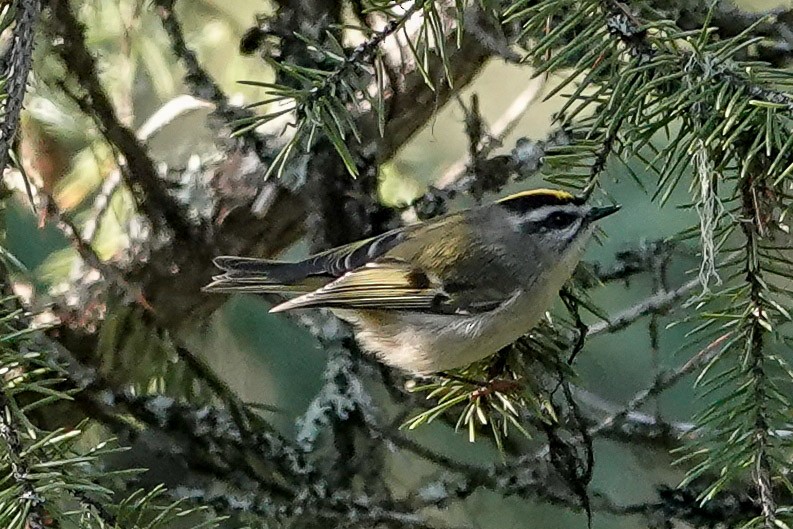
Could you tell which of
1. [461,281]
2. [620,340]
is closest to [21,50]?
[461,281]

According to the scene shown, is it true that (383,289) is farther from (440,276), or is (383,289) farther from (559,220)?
(559,220)

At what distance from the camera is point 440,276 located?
1.14 meters

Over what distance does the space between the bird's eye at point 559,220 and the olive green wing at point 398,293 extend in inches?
4.0

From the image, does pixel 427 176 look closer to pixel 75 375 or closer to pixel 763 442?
pixel 75 375

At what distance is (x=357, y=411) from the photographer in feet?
3.65

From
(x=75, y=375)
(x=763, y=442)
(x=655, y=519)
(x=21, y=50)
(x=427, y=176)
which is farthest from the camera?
(x=427, y=176)

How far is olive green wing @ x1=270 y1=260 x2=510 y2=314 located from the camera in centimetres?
108

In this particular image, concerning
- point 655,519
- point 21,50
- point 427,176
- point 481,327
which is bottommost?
point 655,519

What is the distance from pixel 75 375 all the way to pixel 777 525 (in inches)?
28.2

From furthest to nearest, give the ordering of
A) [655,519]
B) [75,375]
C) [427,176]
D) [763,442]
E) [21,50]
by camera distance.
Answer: [427,176], [655,519], [75,375], [763,442], [21,50]

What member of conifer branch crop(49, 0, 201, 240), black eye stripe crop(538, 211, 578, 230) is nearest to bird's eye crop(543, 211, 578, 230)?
black eye stripe crop(538, 211, 578, 230)

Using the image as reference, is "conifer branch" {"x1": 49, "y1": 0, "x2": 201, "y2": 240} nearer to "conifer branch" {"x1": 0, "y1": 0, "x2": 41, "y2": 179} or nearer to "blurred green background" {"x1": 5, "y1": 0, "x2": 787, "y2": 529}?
"blurred green background" {"x1": 5, "y1": 0, "x2": 787, "y2": 529}

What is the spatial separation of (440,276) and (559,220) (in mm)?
178

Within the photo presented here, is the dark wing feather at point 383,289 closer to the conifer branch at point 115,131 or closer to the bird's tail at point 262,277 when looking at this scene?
the bird's tail at point 262,277
